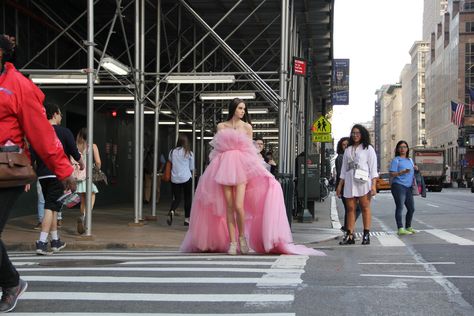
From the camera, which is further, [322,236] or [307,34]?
[307,34]

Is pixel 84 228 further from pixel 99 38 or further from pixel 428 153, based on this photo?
pixel 428 153

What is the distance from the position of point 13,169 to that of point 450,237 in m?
8.82

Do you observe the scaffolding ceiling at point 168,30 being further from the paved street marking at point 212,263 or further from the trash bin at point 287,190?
the paved street marking at point 212,263

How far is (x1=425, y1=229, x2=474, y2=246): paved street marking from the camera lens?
9697 millimetres

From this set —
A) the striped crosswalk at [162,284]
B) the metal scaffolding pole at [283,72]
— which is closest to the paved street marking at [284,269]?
the striped crosswalk at [162,284]

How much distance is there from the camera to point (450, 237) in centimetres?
1073

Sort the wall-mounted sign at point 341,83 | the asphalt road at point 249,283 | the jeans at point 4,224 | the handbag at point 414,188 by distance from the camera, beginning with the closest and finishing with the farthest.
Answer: the jeans at point 4,224 < the asphalt road at point 249,283 < the handbag at point 414,188 < the wall-mounted sign at point 341,83

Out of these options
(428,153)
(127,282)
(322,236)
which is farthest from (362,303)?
(428,153)

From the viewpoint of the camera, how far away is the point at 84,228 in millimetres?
10289

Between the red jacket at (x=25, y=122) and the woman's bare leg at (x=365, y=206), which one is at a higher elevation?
the red jacket at (x=25, y=122)

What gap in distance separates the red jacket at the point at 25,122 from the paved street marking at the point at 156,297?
142 centimetres

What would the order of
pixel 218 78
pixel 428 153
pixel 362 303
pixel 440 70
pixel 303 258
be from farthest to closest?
pixel 440 70
pixel 428 153
pixel 218 78
pixel 303 258
pixel 362 303

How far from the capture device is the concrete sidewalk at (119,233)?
9.33 metres

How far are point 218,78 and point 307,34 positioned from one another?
8344 mm
